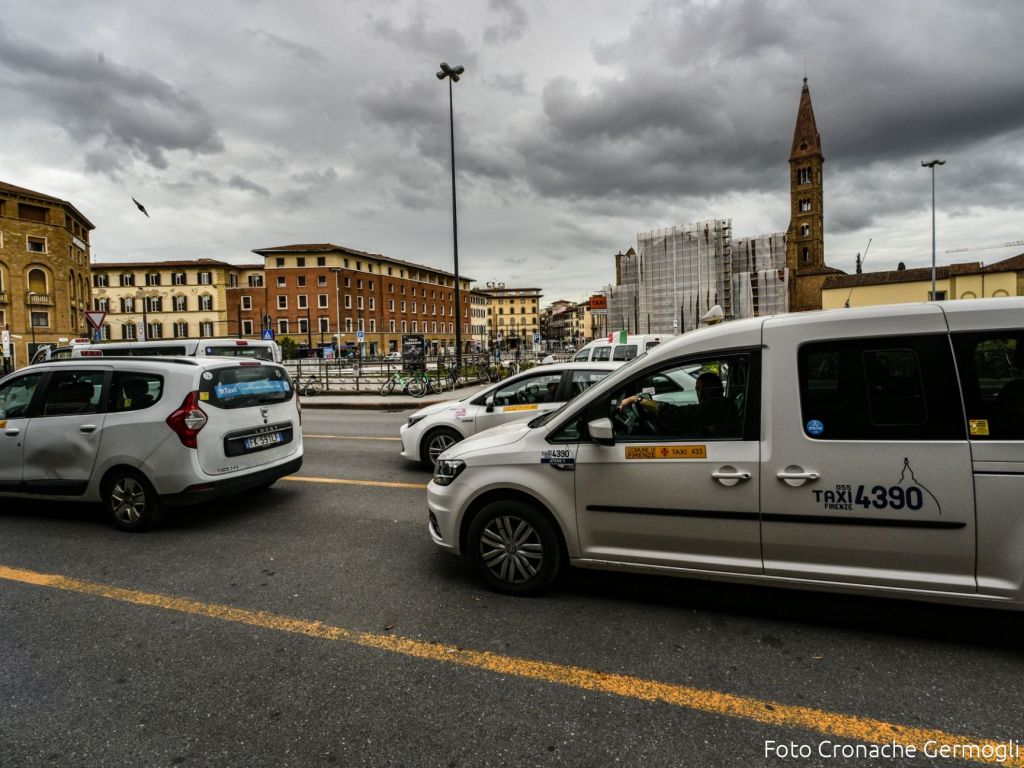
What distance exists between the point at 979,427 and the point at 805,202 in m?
93.4

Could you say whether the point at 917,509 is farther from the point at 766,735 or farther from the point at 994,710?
the point at 766,735

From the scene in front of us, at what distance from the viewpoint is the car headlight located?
3.85m

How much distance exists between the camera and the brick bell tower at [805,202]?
8019cm

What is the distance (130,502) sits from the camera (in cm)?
514

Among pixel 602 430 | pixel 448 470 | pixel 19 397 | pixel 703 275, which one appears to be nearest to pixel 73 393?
pixel 19 397

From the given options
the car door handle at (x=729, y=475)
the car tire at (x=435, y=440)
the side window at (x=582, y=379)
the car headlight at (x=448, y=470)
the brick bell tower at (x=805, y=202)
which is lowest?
the car tire at (x=435, y=440)

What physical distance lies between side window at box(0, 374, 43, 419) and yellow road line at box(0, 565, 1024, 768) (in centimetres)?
318

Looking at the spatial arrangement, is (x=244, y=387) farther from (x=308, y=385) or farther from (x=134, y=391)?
(x=308, y=385)

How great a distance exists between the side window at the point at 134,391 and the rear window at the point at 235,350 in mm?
6718

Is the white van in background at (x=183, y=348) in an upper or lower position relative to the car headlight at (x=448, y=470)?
upper

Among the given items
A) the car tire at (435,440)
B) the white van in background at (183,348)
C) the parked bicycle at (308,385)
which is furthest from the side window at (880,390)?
the parked bicycle at (308,385)

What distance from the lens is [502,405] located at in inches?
301

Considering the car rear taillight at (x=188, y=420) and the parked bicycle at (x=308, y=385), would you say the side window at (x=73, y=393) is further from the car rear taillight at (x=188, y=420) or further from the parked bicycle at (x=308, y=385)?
the parked bicycle at (x=308, y=385)

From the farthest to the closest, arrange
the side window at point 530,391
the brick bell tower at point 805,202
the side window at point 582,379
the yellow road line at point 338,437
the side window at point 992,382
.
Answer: the brick bell tower at point 805,202
the yellow road line at point 338,437
the side window at point 530,391
the side window at point 582,379
the side window at point 992,382
